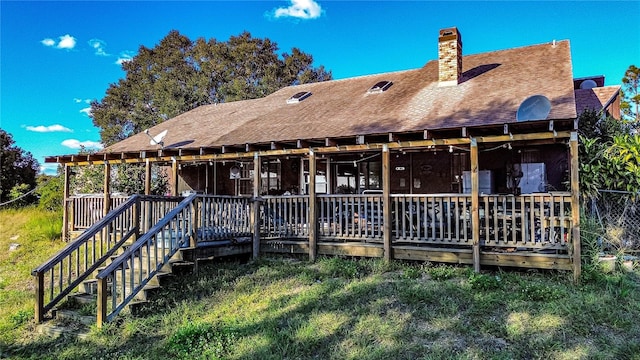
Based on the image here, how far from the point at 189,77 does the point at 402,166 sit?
80.7ft

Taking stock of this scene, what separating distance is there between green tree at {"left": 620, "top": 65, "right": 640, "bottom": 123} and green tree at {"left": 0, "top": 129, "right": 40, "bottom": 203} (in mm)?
37323

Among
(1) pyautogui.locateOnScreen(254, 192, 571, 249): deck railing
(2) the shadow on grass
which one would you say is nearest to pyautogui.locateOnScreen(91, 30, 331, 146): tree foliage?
(1) pyautogui.locateOnScreen(254, 192, 571, 249): deck railing

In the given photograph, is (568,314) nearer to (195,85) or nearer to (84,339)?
(84,339)

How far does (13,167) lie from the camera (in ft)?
83.8

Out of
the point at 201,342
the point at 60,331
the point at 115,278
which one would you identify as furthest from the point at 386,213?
the point at 60,331

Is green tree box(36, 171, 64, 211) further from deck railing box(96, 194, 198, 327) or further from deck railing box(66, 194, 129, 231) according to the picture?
deck railing box(96, 194, 198, 327)

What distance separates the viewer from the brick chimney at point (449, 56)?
1195cm

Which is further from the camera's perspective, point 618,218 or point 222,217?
point 222,217

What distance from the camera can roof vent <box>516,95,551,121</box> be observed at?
761 cm

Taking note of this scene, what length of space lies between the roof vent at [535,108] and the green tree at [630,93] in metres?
26.2

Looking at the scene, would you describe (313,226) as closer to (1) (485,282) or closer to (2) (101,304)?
(1) (485,282)

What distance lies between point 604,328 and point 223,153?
8.27 meters

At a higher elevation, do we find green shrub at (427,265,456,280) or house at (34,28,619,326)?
house at (34,28,619,326)

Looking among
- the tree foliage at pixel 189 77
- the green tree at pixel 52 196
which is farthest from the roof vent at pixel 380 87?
the tree foliage at pixel 189 77
